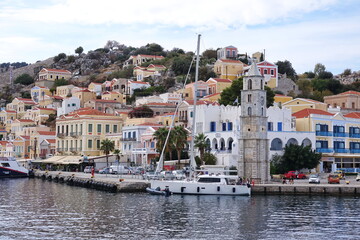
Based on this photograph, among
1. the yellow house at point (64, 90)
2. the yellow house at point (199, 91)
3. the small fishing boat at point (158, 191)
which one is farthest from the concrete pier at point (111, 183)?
the yellow house at point (64, 90)

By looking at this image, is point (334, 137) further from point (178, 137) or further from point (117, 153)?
point (117, 153)

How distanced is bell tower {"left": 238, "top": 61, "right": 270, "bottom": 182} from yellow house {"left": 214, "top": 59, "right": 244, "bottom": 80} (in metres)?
61.4

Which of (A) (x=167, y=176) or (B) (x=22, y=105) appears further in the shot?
(B) (x=22, y=105)

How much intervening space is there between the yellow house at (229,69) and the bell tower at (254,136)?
6145cm

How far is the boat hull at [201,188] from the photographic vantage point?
52.1 m

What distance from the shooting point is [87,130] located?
90500 millimetres

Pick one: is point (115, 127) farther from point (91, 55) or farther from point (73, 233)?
point (91, 55)

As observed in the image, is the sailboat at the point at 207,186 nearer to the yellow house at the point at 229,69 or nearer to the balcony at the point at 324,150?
the balcony at the point at 324,150

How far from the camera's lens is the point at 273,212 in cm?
4066

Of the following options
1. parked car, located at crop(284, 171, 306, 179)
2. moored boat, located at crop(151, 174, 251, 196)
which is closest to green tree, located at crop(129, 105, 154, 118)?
parked car, located at crop(284, 171, 306, 179)

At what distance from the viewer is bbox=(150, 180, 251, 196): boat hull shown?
5206 centimetres

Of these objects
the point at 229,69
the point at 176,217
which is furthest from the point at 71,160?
the point at 229,69

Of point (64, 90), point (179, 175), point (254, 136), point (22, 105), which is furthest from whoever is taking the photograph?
point (64, 90)

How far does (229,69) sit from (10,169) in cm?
5447
